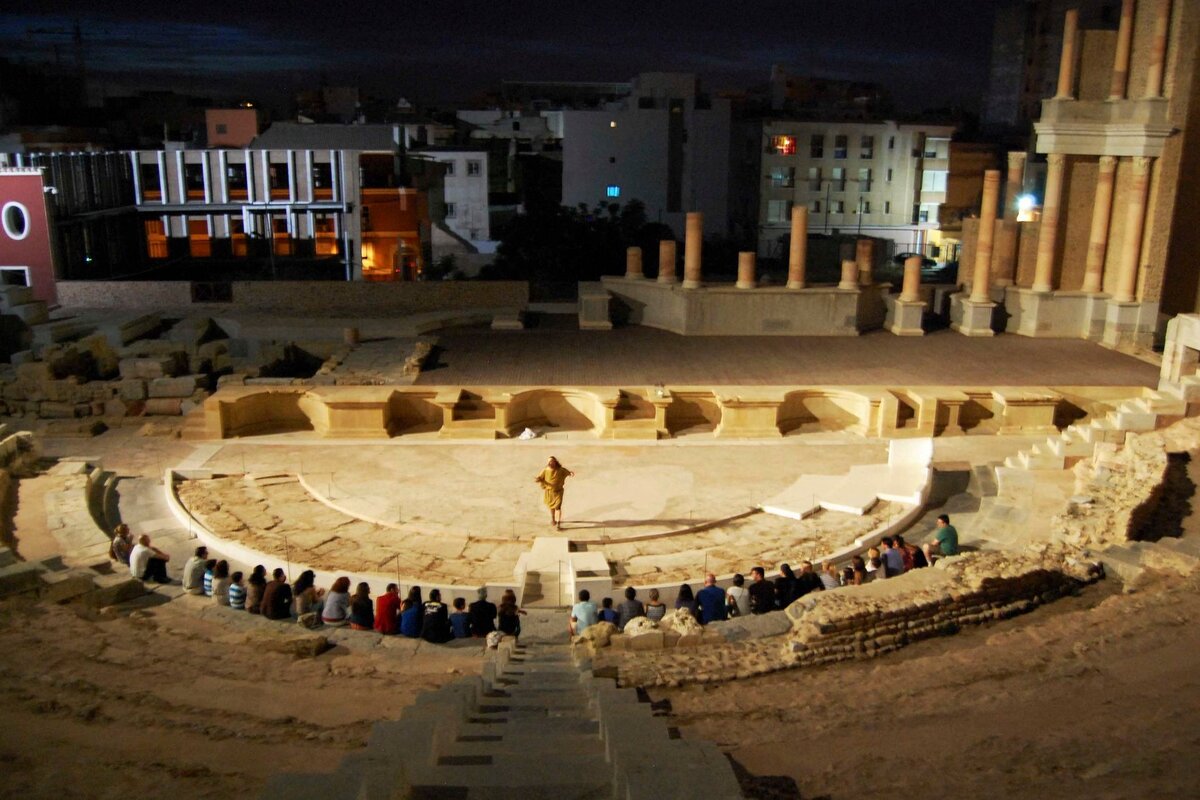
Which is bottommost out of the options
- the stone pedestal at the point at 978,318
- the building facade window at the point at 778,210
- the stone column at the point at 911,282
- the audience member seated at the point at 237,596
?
the audience member seated at the point at 237,596

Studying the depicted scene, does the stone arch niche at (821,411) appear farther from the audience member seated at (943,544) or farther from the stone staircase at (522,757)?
the stone staircase at (522,757)

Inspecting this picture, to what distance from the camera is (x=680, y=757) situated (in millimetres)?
5641

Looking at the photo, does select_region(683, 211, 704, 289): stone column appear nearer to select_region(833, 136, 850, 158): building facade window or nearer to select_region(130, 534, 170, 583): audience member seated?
select_region(130, 534, 170, 583): audience member seated

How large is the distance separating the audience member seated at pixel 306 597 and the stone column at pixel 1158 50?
20.3m

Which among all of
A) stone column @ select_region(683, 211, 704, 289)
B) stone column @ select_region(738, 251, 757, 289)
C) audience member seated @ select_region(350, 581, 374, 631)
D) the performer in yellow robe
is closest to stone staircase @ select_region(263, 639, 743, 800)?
audience member seated @ select_region(350, 581, 374, 631)

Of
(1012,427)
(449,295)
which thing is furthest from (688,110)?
(1012,427)

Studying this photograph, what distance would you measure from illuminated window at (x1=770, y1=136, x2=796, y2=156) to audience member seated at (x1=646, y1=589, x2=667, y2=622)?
40.9m

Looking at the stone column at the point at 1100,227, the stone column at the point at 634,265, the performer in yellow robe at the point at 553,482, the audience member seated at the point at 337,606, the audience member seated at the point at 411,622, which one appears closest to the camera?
the audience member seated at the point at 411,622

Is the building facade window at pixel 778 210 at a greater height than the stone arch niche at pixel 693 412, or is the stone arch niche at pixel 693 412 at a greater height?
the building facade window at pixel 778 210

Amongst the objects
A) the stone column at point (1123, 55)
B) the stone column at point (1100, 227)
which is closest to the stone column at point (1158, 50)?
the stone column at point (1123, 55)

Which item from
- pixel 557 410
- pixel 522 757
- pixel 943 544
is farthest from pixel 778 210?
pixel 522 757

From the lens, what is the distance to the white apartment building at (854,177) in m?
48.9

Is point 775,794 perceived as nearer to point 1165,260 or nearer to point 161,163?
point 1165,260

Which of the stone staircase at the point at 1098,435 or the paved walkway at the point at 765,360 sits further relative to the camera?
the paved walkway at the point at 765,360
